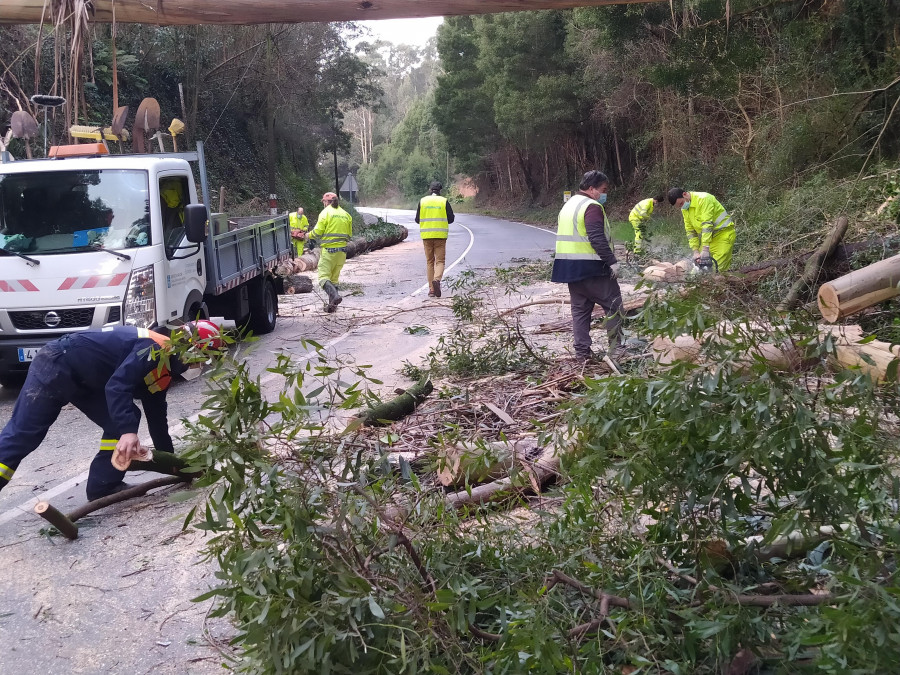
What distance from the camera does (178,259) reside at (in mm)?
8617

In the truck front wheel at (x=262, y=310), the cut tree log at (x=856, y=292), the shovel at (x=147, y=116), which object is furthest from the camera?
the truck front wheel at (x=262, y=310)

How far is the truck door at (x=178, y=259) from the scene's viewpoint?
27.7 ft

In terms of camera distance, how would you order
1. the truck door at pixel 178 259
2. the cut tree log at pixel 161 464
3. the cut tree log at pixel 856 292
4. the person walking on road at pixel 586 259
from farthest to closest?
the truck door at pixel 178 259, the person walking on road at pixel 586 259, the cut tree log at pixel 856 292, the cut tree log at pixel 161 464

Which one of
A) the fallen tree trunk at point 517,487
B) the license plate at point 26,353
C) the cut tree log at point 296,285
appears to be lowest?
the fallen tree trunk at point 517,487

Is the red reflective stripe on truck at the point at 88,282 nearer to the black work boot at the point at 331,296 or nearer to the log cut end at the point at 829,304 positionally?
the black work boot at the point at 331,296

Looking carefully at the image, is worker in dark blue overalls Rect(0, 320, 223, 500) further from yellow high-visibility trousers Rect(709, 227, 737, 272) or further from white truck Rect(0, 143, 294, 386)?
yellow high-visibility trousers Rect(709, 227, 737, 272)

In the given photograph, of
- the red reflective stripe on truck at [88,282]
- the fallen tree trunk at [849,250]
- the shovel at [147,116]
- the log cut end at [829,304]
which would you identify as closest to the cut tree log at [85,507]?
the red reflective stripe on truck at [88,282]

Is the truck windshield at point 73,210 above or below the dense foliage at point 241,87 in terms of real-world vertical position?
below

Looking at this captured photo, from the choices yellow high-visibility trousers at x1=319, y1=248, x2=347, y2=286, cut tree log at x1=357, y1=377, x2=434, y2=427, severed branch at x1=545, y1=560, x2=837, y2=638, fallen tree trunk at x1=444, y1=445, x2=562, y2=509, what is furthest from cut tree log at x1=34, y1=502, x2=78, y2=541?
yellow high-visibility trousers at x1=319, y1=248, x2=347, y2=286

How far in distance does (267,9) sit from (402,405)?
9.44 feet

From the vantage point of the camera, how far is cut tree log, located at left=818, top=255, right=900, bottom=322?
6.54m

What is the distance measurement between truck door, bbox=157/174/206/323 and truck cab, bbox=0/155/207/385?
1 cm

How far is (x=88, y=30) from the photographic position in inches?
204

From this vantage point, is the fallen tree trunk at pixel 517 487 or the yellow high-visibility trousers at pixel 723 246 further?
the yellow high-visibility trousers at pixel 723 246
